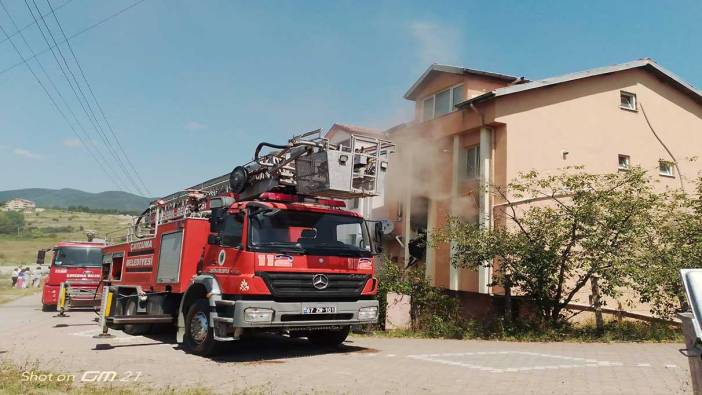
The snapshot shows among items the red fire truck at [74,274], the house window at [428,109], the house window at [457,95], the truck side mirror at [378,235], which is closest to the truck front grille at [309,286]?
the truck side mirror at [378,235]

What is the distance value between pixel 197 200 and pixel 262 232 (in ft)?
12.0

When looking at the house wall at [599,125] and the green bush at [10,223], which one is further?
the green bush at [10,223]

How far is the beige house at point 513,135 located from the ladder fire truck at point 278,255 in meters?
6.42

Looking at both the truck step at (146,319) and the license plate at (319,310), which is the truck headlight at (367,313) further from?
the truck step at (146,319)

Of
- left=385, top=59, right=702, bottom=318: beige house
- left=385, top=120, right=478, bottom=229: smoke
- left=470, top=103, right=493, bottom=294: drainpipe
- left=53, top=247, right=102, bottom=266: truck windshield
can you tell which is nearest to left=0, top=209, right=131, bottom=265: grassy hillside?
left=53, top=247, right=102, bottom=266: truck windshield

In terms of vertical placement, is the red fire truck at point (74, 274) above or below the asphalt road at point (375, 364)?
above

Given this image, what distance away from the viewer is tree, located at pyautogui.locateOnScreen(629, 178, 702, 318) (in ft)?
36.7

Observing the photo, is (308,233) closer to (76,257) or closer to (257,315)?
(257,315)

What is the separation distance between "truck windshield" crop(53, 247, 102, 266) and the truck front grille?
1419 cm

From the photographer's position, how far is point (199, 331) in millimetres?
8742

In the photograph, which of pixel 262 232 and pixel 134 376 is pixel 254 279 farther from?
pixel 134 376

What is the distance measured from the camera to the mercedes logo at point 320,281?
8109 millimetres

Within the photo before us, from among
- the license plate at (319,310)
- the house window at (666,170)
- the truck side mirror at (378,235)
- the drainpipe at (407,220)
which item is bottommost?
the license plate at (319,310)

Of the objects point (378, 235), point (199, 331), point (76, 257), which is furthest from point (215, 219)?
point (76, 257)
